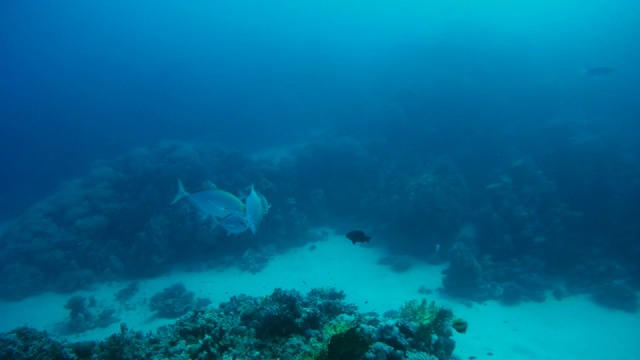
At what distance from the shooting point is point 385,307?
391 inches

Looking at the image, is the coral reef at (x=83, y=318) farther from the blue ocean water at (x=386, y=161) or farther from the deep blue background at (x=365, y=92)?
the deep blue background at (x=365, y=92)

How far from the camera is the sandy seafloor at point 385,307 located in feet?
27.9

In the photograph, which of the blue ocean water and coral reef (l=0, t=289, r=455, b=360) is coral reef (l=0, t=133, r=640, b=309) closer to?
the blue ocean water

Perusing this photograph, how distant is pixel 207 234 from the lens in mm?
13719

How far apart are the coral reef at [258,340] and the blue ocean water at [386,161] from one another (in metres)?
1.92

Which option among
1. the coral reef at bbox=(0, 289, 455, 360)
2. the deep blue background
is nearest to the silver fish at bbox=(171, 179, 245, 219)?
the coral reef at bbox=(0, 289, 455, 360)

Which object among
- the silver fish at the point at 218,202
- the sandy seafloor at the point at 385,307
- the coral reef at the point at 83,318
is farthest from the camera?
the coral reef at the point at 83,318

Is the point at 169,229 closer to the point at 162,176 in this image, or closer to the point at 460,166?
the point at 162,176

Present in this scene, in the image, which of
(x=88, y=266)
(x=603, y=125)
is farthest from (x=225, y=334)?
(x=603, y=125)

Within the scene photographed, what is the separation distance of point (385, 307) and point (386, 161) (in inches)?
483

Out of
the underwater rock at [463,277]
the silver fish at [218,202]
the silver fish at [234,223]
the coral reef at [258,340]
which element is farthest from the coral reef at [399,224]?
the coral reef at [258,340]

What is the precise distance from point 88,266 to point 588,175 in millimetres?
Result: 22292

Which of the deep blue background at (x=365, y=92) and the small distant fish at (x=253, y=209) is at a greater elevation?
the deep blue background at (x=365, y=92)

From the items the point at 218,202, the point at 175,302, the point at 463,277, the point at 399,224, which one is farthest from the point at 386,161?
the point at 218,202
